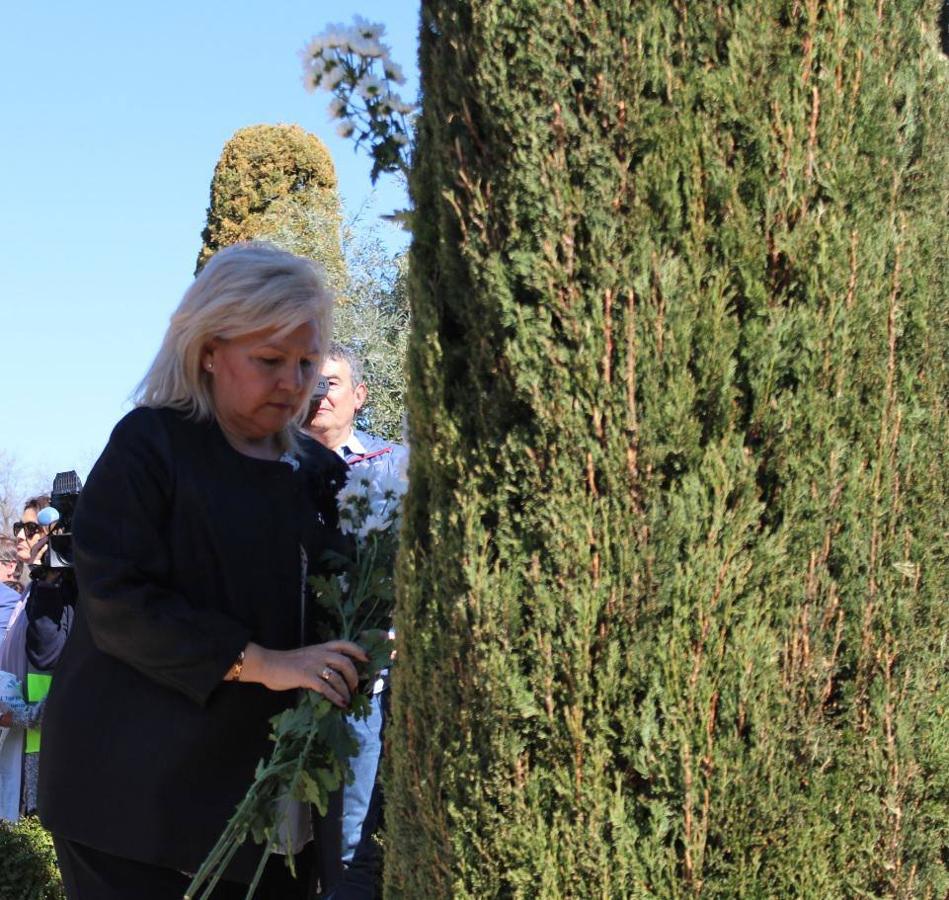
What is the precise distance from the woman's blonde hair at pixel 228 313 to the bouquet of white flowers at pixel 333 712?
344 millimetres

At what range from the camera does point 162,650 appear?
8.73 feet

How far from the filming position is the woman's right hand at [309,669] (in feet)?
8.92

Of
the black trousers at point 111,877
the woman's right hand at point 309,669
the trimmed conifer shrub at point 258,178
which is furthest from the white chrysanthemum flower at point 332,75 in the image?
the trimmed conifer shrub at point 258,178

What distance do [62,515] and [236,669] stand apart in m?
3.21

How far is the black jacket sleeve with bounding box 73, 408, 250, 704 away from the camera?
2660 mm

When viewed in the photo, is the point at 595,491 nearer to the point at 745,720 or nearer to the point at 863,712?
the point at 745,720

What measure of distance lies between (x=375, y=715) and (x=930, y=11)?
138 inches

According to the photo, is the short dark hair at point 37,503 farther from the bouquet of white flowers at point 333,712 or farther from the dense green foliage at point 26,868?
the bouquet of white flowers at point 333,712

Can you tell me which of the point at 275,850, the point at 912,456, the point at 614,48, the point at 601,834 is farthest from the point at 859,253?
the point at 275,850

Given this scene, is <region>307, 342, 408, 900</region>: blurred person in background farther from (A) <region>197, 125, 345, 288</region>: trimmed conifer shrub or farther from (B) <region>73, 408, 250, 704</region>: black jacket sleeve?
(A) <region>197, 125, 345, 288</region>: trimmed conifer shrub

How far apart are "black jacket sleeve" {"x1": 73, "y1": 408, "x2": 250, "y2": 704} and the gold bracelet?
0.5 inches

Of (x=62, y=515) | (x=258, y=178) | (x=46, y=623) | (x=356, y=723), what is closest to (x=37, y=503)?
(x=46, y=623)

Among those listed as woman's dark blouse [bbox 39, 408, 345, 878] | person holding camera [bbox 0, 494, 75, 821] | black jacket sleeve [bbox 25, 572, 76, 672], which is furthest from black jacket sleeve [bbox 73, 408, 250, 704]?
black jacket sleeve [bbox 25, 572, 76, 672]

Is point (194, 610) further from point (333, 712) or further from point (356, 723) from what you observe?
point (356, 723)
